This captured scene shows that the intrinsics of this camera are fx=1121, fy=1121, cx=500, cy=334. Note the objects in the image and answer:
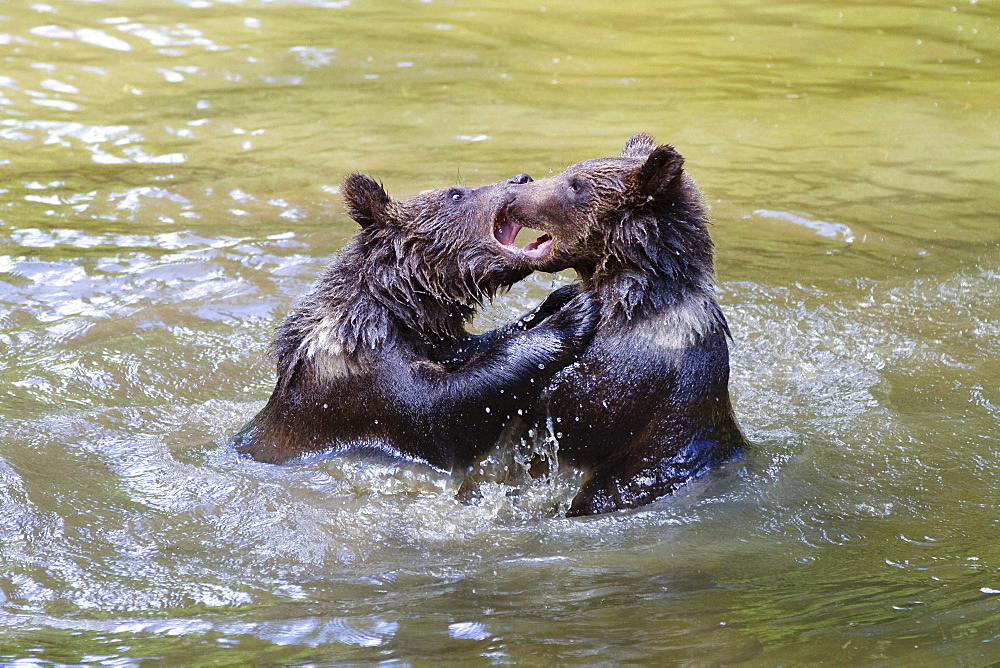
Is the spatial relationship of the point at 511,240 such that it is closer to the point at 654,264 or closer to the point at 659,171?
the point at 654,264

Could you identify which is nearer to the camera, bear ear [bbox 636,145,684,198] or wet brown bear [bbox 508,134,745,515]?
bear ear [bbox 636,145,684,198]

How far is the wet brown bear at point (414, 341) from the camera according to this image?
6621 millimetres

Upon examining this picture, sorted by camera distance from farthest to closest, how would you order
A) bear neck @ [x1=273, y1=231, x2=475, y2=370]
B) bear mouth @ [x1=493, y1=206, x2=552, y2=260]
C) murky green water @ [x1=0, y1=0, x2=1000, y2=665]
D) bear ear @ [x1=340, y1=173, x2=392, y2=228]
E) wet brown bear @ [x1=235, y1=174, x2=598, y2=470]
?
bear ear @ [x1=340, y1=173, x2=392, y2=228]
bear mouth @ [x1=493, y1=206, x2=552, y2=260]
bear neck @ [x1=273, y1=231, x2=475, y2=370]
wet brown bear @ [x1=235, y1=174, x2=598, y2=470]
murky green water @ [x1=0, y1=0, x2=1000, y2=665]

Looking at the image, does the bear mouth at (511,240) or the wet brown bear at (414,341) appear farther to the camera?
the bear mouth at (511,240)

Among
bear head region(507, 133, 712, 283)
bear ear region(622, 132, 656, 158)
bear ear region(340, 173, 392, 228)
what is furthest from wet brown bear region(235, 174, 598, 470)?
bear ear region(622, 132, 656, 158)

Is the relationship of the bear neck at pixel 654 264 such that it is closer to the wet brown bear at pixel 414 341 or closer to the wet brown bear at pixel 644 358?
the wet brown bear at pixel 644 358

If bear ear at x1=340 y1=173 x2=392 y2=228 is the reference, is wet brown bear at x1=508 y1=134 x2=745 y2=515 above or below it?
below

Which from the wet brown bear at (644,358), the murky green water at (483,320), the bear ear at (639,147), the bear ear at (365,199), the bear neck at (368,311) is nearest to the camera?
the murky green water at (483,320)

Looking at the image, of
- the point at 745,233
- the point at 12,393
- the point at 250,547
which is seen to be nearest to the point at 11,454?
the point at 12,393

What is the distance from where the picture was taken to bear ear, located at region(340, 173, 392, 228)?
714cm

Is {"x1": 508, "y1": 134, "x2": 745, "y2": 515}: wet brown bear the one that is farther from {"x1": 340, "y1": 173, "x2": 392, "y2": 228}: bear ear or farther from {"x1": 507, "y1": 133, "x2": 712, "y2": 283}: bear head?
{"x1": 340, "y1": 173, "x2": 392, "y2": 228}: bear ear

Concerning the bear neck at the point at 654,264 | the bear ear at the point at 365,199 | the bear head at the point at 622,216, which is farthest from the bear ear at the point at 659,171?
the bear ear at the point at 365,199

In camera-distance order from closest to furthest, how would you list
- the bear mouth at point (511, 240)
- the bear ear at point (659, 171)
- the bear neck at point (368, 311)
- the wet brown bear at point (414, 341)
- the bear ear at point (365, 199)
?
1. the bear ear at point (659, 171)
2. the wet brown bear at point (414, 341)
3. the bear neck at point (368, 311)
4. the bear mouth at point (511, 240)
5. the bear ear at point (365, 199)

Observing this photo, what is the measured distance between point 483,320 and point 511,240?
8.32 feet
